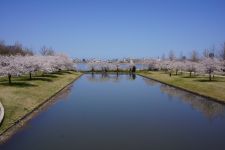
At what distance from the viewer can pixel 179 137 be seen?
709 inches

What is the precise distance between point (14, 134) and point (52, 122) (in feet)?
13.7

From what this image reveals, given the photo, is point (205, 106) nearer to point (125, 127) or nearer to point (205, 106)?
point (205, 106)

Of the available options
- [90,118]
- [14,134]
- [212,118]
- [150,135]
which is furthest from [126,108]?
[14,134]

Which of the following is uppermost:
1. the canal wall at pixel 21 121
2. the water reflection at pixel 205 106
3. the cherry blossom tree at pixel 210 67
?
the cherry blossom tree at pixel 210 67

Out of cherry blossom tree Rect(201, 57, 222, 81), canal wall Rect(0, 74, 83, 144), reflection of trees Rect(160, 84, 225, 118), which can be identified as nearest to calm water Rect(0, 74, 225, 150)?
reflection of trees Rect(160, 84, 225, 118)

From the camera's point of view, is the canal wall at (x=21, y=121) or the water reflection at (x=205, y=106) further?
the water reflection at (x=205, y=106)

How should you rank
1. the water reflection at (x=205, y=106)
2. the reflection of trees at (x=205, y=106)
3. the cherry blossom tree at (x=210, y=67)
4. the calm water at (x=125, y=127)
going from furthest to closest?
the cherry blossom tree at (x=210, y=67) → the reflection of trees at (x=205, y=106) → the water reflection at (x=205, y=106) → the calm water at (x=125, y=127)

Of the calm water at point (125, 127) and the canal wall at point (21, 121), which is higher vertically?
the canal wall at point (21, 121)

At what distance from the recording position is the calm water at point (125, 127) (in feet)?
53.5

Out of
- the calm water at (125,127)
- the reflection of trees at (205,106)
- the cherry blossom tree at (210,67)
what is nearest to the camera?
the calm water at (125,127)

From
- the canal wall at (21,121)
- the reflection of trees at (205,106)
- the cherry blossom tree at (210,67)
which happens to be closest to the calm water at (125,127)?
the reflection of trees at (205,106)

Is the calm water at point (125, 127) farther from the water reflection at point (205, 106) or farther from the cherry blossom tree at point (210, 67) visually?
the cherry blossom tree at point (210, 67)

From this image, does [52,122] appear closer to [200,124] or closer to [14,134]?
[14,134]

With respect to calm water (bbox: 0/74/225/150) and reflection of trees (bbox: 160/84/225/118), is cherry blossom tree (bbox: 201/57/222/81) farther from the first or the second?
calm water (bbox: 0/74/225/150)
